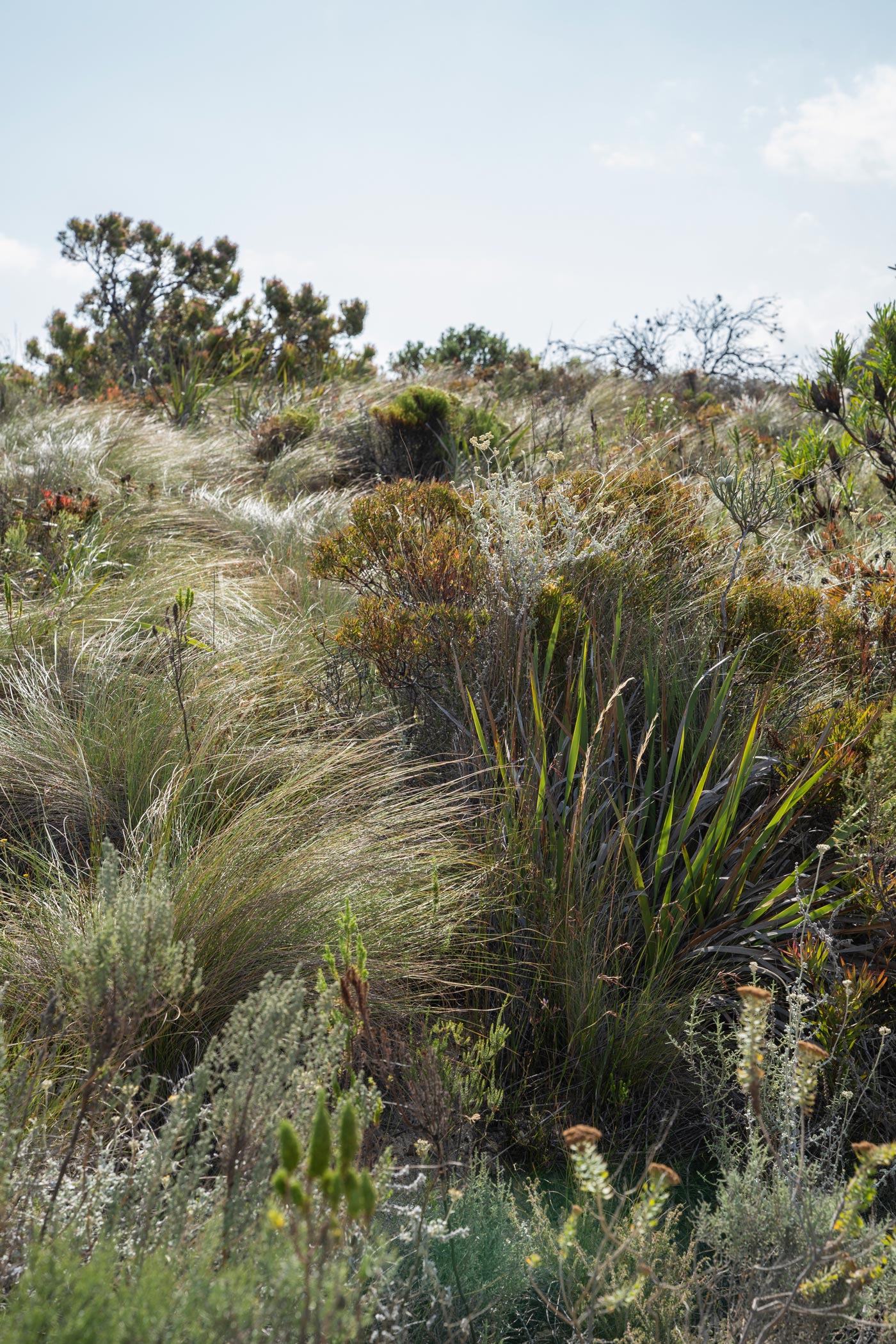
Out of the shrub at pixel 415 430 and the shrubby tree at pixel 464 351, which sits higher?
the shrubby tree at pixel 464 351

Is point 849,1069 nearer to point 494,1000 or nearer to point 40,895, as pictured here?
point 494,1000

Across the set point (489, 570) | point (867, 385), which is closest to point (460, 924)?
point (489, 570)

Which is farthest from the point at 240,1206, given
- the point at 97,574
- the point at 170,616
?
the point at 97,574

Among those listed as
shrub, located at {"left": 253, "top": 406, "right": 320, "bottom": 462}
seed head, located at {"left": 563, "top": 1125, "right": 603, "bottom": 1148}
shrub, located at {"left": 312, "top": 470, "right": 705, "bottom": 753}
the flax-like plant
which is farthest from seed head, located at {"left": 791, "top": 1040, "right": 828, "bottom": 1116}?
shrub, located at {"left": 253, "top": 406, "right": 320, "bottom": 462}

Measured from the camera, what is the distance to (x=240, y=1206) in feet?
3.80

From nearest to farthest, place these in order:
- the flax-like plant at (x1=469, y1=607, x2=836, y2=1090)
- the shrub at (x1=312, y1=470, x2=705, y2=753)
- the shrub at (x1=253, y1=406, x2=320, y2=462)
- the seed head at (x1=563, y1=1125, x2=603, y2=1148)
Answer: the seed head at (x1=563, y1=1125, x2=603, y2=1148), the flax-like plant at (x1=469, y1=607, x2=836, y2=1090), the shrub at (x1=312, y1=470, x2=705, y2=753), the shrub at (x1=253, y1=406, x2=320, y2=462)

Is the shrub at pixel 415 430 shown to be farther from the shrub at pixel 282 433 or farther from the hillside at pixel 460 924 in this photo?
the hillside at pixel 460 924

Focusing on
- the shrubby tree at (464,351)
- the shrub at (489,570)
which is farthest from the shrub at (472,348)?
the shrub at (489,570)

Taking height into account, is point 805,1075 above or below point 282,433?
below

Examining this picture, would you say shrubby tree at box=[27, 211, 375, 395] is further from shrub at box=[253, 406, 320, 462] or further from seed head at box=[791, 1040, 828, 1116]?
seed head at box=[791, 1040, 828, 1116]

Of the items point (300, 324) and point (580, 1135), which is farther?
point (300, 324)

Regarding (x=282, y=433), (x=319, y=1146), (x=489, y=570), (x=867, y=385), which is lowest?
(x=319, y=1146)

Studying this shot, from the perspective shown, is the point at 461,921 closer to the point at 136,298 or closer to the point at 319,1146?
the point at 319,1146

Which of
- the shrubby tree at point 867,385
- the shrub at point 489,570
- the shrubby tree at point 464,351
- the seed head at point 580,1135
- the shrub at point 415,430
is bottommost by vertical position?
the seed head at point 580,1135
